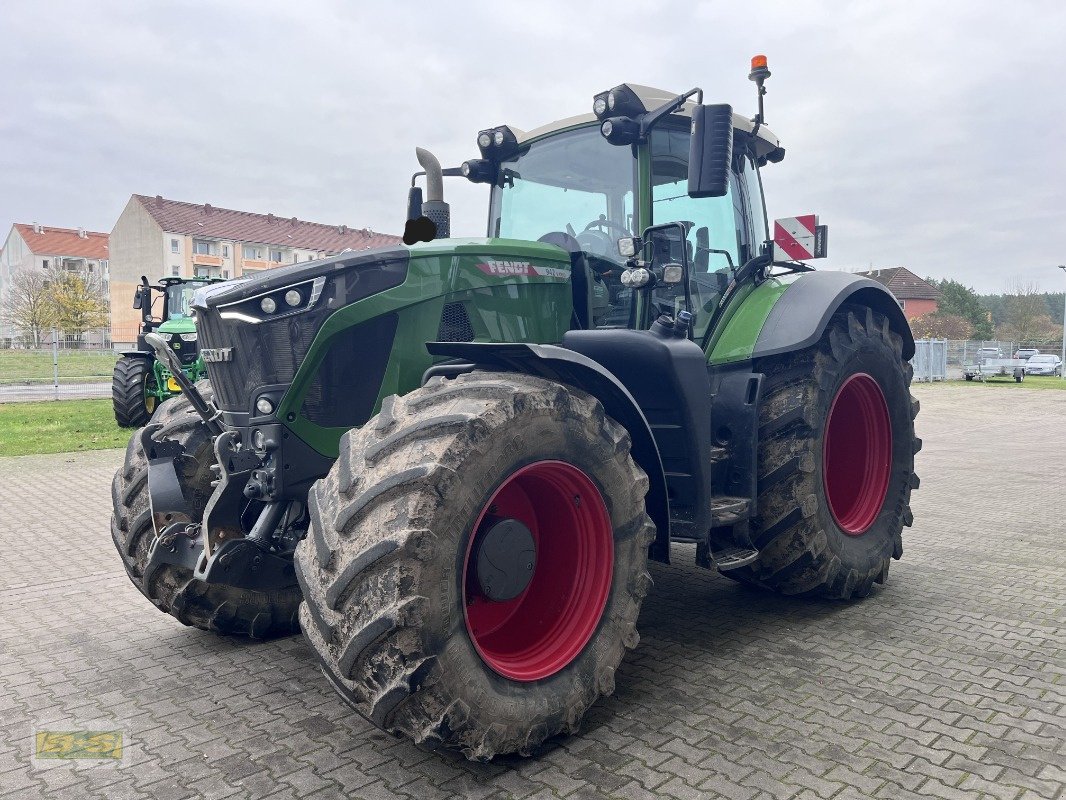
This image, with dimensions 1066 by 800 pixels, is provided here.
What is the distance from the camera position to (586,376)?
10.9 ft

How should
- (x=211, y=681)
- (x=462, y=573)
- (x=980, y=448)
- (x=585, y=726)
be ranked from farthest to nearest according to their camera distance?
1. (x=980, y=448)
2. (x=211, y=681)
3. (x=585, y=726)
4. (x=462, y=573)

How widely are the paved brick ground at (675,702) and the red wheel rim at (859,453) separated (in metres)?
0.55

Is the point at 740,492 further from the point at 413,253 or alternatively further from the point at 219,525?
the point at 219,525

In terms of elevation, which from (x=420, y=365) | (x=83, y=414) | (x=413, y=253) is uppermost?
(x=413, y=253)

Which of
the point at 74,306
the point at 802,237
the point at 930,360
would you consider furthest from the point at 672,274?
the point at 74,306

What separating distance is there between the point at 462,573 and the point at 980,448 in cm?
1261

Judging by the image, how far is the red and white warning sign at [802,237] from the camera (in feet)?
20.9

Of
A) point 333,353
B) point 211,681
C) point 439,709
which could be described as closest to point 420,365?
point 333,353

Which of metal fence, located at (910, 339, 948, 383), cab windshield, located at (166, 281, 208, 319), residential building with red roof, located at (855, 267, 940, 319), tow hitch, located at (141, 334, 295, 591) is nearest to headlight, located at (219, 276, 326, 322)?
tow hitch, located at (141, 334, 295, 591)

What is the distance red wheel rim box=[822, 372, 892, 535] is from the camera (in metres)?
5.13

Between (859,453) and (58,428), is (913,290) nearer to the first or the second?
(58,428)

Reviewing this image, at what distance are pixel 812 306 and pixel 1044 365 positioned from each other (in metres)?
41.7

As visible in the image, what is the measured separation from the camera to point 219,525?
3445 mm

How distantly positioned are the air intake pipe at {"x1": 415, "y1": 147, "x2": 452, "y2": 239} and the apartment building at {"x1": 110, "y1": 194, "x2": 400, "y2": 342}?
52646 mm
